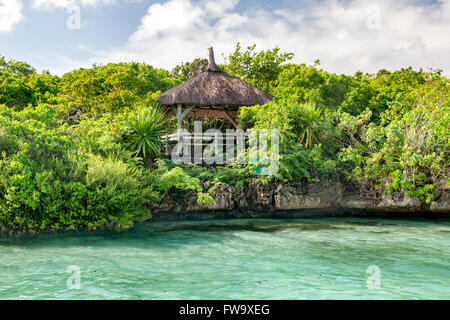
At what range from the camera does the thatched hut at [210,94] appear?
15000mm

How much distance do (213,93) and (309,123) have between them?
13.1ft

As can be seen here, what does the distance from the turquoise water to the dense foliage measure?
2.73 feet

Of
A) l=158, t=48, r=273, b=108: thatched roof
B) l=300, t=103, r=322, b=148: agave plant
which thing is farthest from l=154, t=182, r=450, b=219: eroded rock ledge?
l=158, t=48, r=273, b=108: thatched roof

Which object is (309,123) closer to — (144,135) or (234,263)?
(144,135)

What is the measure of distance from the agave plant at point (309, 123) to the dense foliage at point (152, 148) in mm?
37

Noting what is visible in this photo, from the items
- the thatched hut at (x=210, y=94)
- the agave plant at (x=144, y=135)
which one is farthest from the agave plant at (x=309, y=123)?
the agave plant at (x=144, y=135)

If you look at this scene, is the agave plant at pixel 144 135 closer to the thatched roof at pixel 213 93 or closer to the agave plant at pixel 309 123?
the thatched roof at pixel 213 93

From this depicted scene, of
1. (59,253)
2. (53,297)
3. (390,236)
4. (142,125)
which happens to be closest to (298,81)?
(142,125)

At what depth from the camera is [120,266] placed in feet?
22.4

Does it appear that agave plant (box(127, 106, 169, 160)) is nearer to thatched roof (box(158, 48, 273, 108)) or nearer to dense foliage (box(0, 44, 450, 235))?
dense foliage (box(0, 44, 450, 235))

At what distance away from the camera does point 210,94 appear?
50.1 feet

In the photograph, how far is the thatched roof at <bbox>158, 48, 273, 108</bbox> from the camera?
49.2ft

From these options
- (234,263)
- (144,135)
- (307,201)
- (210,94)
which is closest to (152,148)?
(144,135)
